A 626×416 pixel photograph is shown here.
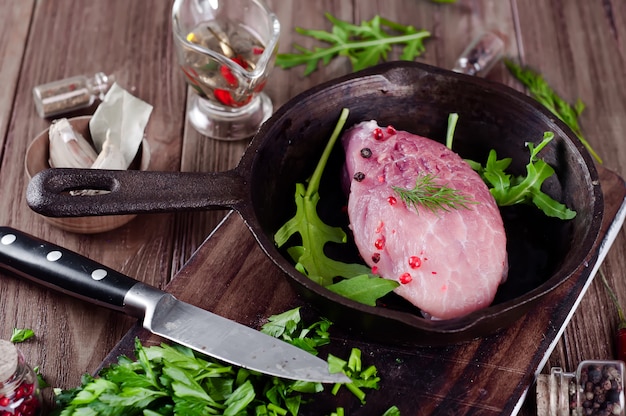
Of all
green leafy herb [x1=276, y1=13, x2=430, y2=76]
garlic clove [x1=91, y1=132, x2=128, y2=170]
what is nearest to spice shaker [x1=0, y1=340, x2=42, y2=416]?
garlic clove [x1=91, y1=132, x2=128, y2=170]

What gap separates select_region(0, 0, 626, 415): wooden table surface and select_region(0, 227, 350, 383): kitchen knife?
0.47 feet

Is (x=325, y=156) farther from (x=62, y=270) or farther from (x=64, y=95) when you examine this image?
(x=64, y=95)

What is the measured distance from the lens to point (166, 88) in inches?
104

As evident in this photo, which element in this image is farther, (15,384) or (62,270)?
(62,270)

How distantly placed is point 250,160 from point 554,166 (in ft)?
2.66

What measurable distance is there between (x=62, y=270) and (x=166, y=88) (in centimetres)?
91

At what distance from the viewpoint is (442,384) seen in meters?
1.82

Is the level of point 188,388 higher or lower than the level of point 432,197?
lower

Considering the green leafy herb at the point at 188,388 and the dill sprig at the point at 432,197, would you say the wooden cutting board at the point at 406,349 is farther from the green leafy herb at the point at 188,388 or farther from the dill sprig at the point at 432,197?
the dill sprig at the point at 432,197

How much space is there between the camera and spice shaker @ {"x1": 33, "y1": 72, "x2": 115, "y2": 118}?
2.47 metres

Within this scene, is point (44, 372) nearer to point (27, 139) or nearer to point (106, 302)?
point (106, 302)

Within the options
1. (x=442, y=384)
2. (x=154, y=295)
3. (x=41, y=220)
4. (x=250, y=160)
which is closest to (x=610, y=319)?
(x=442, y=384)

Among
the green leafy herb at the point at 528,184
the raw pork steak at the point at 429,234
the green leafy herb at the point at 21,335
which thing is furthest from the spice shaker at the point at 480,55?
the green leafy herb at the point at 21,335

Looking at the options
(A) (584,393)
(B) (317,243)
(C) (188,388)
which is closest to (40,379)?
(C) (188,388)
